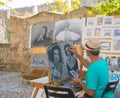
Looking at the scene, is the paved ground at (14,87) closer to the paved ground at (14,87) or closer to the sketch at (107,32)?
the paved ground at (14,87)

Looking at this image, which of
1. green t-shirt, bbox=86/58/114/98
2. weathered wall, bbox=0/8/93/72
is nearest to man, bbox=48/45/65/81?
green t-shirt, bbox=86/58/114/98

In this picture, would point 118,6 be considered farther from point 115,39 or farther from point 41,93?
point 41,93

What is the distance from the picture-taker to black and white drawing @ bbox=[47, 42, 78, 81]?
3209 millimetres

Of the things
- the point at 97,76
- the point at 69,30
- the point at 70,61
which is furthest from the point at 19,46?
the point at 97,76

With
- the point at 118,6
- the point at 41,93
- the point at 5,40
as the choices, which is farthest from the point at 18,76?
the point at 41,93

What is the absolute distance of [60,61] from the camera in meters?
3.32

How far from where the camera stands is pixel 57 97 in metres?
2.88

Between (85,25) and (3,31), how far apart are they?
853 cm

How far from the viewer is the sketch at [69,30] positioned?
13.9ft

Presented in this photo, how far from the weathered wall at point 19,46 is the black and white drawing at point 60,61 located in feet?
16.6

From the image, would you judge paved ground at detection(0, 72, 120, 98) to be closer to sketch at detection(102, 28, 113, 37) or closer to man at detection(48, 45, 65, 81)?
sketch at detection(102, 28, 113, 37)

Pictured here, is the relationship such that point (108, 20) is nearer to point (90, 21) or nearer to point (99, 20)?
point (99, 20)

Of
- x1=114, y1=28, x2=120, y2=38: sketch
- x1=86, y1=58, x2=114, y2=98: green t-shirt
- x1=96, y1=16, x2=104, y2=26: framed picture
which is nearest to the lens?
x1=86, y1=58, x2=114, y2=98: green t-shirt

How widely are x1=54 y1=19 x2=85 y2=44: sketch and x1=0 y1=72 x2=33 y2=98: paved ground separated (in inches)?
76.7
